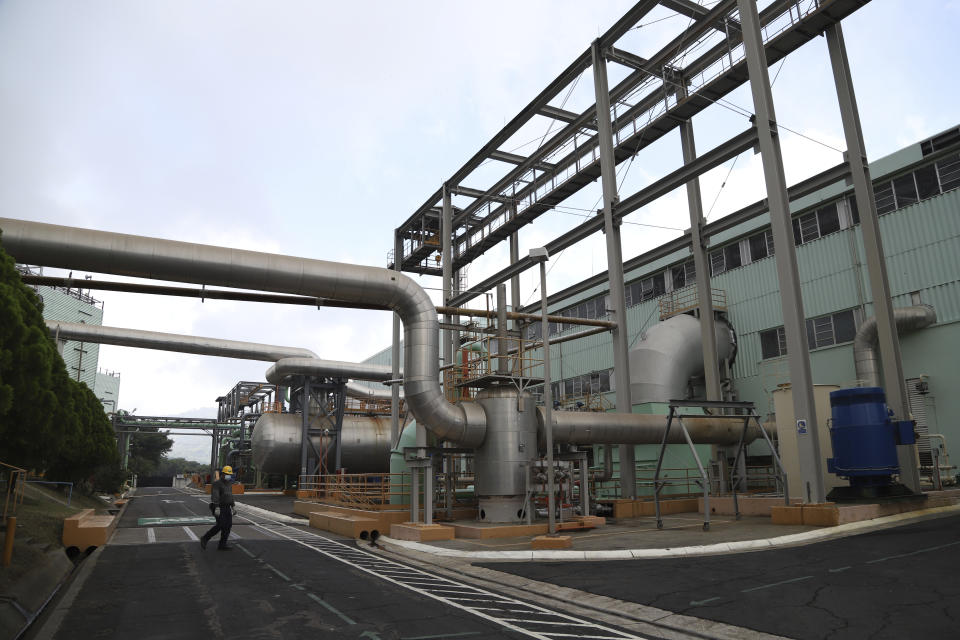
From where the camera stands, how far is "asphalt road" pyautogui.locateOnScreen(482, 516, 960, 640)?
A: 243 inches

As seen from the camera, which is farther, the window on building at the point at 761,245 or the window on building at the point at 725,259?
the window on building at the point at 725,259

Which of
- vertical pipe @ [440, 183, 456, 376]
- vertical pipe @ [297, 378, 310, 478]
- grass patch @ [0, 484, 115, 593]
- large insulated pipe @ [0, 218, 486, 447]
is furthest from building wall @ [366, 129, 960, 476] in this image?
grass patch @ [0, 484, 115, 593]

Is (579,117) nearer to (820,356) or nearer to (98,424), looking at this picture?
(820,356)

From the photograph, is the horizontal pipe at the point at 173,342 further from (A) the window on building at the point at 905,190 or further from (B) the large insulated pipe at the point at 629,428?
(A) the window on building at the point at 905,190

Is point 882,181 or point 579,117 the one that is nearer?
point 882,181

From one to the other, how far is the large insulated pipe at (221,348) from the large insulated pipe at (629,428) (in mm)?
20515

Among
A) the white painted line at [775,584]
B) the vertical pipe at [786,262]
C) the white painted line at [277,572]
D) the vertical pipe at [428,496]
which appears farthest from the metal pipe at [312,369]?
the white painted line at [775,584]

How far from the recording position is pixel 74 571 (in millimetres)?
10344

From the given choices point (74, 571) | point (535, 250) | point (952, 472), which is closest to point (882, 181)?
point (952, 472)

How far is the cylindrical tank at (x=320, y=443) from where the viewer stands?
33719mm

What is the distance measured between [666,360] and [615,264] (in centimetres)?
641

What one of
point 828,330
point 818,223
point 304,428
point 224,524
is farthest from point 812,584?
point 304,428

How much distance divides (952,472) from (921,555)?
44.7 ft

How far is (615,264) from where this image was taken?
21328mm
